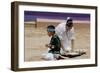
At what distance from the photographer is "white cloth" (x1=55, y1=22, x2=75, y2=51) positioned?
1.71 m

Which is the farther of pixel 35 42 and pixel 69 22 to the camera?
pixel 69 22

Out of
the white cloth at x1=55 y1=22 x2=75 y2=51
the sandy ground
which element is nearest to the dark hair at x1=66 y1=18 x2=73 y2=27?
the white cloth at x1=55 y1=22 x2=75 y2=51

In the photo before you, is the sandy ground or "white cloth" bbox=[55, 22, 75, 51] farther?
"white cloth" bbox=[55, 22, 75, 51]

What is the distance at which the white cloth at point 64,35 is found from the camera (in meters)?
1.71

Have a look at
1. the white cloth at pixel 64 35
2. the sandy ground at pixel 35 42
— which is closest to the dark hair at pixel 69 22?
the white cloth at pixel 64 35

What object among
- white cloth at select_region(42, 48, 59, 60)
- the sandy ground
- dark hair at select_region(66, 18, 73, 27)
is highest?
dark hair at select_region(66, 18, 73, 27)

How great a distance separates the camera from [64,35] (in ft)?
5.70

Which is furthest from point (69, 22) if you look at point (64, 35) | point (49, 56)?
point (49, 56)

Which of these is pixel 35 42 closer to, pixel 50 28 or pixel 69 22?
pixel 50 28

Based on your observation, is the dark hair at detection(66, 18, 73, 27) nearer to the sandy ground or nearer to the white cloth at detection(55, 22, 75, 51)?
the white cloth at detection(55, 22, 75, 51)

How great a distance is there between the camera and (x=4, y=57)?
1.58 m

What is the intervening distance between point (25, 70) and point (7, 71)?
0.13 meters

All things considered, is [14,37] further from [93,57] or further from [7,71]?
[93,57]

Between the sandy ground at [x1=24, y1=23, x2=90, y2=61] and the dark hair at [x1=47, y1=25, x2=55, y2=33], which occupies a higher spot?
the dark hair at [x1=47, y1=25, x2=55, y2=33]
